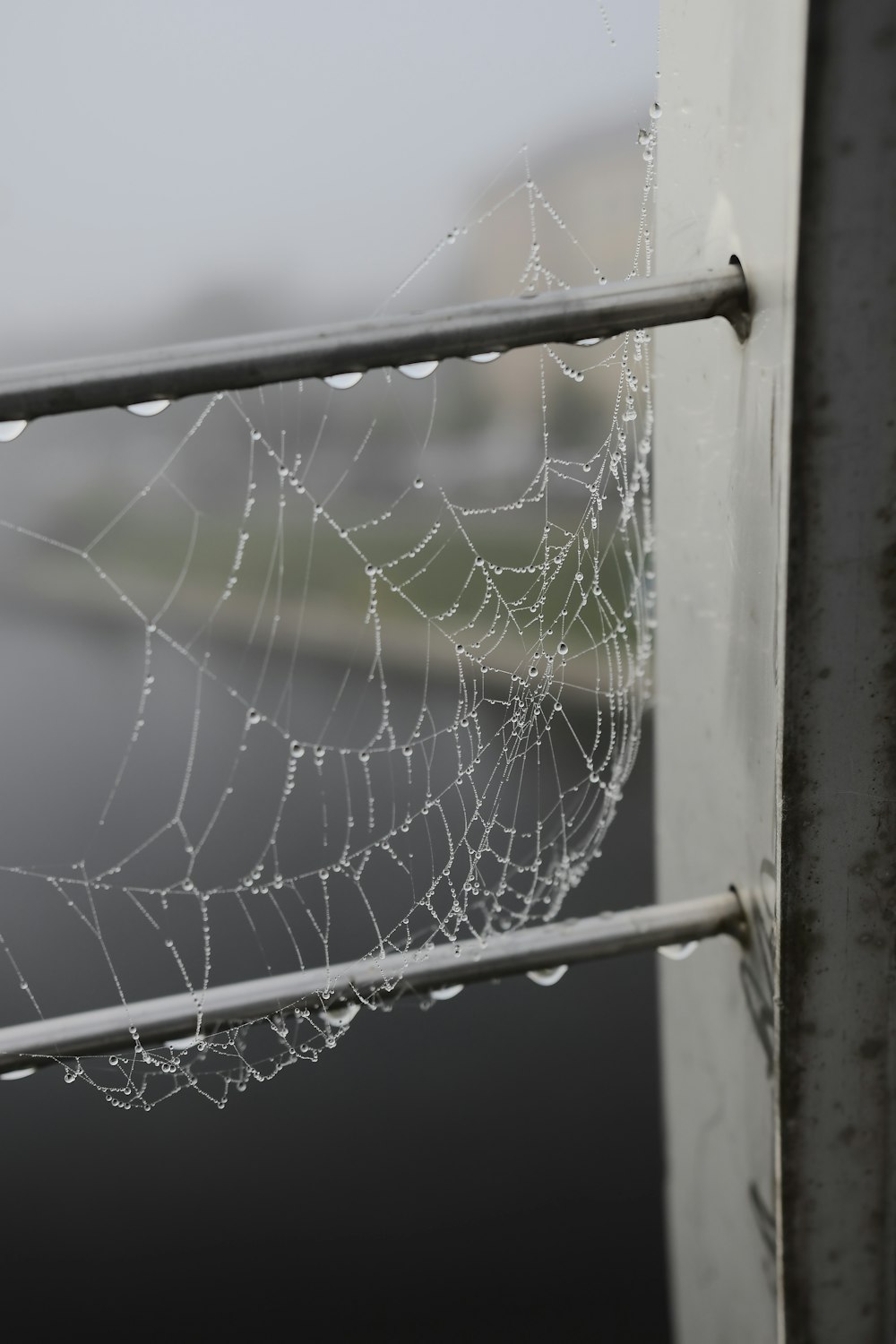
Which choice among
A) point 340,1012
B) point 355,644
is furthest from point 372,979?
point 355,644

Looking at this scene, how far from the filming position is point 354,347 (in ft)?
1.28

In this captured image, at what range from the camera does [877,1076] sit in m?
0.56

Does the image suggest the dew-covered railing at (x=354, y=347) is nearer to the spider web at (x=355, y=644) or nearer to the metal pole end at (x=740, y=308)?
the metal pole end at (x=740, y=308)

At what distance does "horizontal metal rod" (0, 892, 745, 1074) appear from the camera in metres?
0.49

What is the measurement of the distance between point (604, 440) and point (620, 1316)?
1460 millimetres

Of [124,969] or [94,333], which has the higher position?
[94,333]

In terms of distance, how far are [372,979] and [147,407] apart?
31cm

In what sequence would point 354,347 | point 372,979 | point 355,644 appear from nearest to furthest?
point 354,347 < point 372,979 < point 355,644

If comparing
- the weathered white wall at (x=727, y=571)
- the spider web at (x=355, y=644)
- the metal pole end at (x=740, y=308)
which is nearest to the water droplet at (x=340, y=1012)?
the spider web at (x=355, y=644)

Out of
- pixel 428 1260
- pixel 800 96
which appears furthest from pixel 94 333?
pixel 428 1260

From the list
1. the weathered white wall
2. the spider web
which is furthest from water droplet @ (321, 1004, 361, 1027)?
the weathered white wall

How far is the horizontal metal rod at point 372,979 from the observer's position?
0.49 metres

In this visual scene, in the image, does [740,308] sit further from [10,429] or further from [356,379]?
[10,429]

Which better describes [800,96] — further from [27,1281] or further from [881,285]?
[27,1281]
